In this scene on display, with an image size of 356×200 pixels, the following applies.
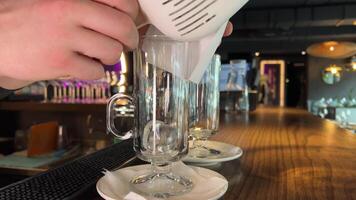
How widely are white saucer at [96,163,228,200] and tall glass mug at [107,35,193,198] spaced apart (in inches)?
0.7

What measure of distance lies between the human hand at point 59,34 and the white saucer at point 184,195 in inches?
7.4

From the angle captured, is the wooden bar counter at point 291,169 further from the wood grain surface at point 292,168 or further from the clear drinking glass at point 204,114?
the clear drinking glass at point 204,114

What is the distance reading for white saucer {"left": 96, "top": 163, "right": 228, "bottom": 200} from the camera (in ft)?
1.59

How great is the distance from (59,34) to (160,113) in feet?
0.71

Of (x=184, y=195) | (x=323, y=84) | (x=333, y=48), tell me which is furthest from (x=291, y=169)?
(x=323, y=84)

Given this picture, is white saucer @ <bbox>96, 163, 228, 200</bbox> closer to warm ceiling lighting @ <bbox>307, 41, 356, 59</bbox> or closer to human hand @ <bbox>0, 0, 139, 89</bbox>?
human hand @ <bbox>0, 0, 139, 89</bbox>

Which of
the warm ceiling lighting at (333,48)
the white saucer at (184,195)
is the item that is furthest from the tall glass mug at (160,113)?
the warm ceiling lighting at (333,48)

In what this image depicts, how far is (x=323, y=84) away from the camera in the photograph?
33.6 feet

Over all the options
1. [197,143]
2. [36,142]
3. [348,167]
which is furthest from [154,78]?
[36,142]

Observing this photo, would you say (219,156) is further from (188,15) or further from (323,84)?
(323,84)

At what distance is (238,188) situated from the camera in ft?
1.84

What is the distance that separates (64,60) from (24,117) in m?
3.32

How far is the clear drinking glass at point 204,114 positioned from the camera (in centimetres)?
79

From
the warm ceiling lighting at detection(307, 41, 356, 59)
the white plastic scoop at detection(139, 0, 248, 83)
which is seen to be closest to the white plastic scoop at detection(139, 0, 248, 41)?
the white plastic scoop at detection(139, 0, 248, 83)
